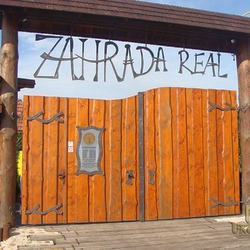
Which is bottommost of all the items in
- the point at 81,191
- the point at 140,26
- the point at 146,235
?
the point at 146,235

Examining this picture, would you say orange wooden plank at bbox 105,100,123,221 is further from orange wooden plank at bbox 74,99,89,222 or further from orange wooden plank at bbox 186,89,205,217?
orange wooden plank at bbox 186,89,205,217

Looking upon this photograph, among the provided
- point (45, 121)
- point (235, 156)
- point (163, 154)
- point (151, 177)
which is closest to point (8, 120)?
point (45, 121)

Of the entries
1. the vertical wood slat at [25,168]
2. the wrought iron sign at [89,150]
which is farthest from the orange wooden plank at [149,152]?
the vertical wood slat at [25,168]

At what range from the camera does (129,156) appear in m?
6.62

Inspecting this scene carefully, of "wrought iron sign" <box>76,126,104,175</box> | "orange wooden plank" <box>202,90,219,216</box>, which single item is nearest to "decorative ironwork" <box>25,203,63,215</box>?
"wrought iron sign" <box>76,126,104,175</box>

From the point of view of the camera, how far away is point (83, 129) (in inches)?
253

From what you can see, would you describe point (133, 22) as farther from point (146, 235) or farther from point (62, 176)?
point (146, 235)

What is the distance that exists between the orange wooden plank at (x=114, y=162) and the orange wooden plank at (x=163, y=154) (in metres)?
0.70

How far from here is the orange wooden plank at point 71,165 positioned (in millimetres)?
6285

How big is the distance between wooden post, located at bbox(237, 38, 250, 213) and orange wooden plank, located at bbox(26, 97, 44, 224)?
3.86 m

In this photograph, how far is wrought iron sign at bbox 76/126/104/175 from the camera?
21.0 ft

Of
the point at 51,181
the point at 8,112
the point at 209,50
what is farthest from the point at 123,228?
the point at 209,50

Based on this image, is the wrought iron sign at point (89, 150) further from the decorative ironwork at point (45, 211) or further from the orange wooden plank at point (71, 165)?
the decorative ironwork at point (45, 211)

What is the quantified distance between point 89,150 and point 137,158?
881 mm
